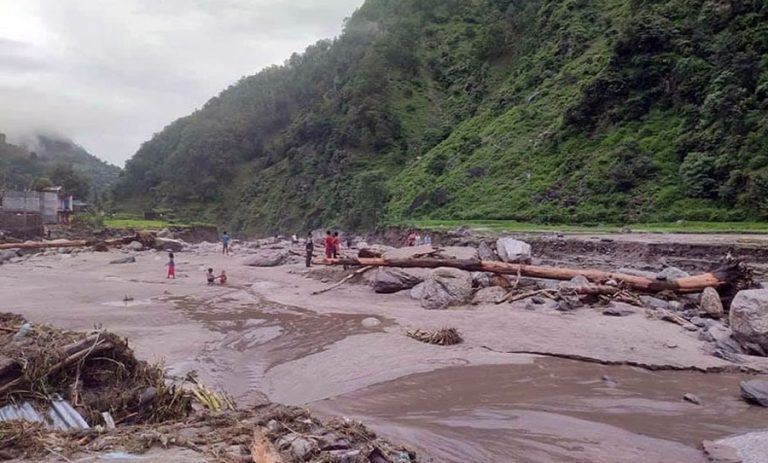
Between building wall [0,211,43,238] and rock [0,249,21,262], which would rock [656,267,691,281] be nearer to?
rock [0,249,21,262]

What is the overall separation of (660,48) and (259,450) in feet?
156

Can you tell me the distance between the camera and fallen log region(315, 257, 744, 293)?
14.7 m

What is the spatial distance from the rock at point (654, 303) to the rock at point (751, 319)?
3438 mm

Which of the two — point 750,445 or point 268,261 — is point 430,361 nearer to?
point 750,445

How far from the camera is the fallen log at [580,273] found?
14656 millimetres

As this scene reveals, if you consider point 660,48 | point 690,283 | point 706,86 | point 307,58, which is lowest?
point 690,283

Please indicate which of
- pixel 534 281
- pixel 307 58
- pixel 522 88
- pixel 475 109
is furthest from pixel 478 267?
pixel 307 58

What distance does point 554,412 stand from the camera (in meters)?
7.89

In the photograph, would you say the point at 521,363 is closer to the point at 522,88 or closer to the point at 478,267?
the point at 478,267

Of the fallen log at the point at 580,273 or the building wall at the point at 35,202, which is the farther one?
the building wall at the point at 35,202

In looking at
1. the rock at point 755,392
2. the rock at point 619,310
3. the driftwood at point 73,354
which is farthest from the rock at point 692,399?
the driftwood at point 73,354

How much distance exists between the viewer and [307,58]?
11475 centimetres

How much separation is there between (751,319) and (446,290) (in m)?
7.96

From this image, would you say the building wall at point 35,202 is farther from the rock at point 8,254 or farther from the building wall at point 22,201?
the rock at point 8,254
